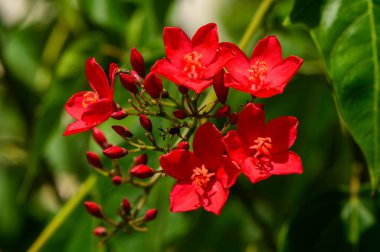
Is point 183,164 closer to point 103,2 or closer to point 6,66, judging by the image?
point 103,2

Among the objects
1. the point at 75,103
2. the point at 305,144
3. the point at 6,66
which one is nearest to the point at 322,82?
the point at 305,144

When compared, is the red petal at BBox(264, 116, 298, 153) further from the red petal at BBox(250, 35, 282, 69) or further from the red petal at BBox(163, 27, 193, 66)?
the red petal at BBox(163, 27, 193, 66)

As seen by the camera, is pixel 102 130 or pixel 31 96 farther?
pixel 31 96

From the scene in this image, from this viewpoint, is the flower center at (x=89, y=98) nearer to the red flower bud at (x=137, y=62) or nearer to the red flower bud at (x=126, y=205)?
the red flower bud at (x=137, y=62)

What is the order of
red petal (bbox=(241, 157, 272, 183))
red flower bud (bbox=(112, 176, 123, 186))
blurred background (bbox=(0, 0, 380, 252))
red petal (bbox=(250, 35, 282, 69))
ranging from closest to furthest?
red petal (bbox=(241, 157, 272, 183)), red petal (bbox=(250, 35, 282, 69)), red flower bud (bbox=(112, 176, 123, 186)), blurred background (bbox=(0, 0, 380, 252))

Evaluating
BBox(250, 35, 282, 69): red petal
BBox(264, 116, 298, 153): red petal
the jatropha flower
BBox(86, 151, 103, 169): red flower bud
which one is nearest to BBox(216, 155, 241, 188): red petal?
the jatropha flower
